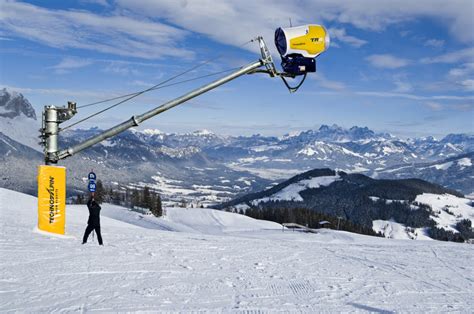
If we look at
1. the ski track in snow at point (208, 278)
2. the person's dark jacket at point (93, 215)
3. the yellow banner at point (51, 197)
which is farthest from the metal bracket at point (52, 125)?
the ski track in snow at point (208, 278)

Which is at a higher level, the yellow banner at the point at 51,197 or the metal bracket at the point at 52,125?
the metal bracket at the point at 52,125

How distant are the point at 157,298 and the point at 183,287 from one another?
1155mm

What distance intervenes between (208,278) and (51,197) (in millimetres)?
7501

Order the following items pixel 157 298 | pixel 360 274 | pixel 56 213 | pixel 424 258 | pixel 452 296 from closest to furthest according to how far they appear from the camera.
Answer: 1. pixel 157 298
2. pixel 452 296
3. pixel 360 274
4. pixel 56 213
5. pixel 424 258

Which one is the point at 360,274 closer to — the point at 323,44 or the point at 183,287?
the point at 183,287

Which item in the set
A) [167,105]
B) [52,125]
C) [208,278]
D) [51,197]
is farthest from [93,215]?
[208,278]

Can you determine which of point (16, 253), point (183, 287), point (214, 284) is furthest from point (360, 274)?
point (16, 253)

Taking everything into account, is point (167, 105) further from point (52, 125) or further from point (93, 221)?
point (93, 221)

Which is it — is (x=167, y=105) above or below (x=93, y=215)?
above

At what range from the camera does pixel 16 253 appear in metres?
12.2

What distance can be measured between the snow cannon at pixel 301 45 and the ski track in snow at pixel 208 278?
6.56 meters

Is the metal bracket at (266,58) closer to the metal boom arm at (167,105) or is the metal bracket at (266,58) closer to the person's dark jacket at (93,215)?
the metal boom arm at (167,105)

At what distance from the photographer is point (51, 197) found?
15.1 m

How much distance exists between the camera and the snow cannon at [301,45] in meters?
12.7
